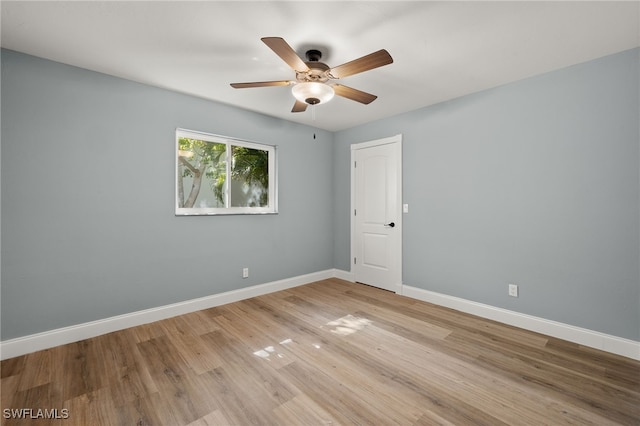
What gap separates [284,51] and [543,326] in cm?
339

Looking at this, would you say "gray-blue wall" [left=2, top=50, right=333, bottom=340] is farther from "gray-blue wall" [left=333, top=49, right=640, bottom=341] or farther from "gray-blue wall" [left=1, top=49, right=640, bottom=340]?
"gray-blue wall" [left=333, top=49, right=640, bottom=341]

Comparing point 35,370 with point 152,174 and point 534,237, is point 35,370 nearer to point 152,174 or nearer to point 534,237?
point 152,174

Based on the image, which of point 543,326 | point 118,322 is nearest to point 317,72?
point 118,322

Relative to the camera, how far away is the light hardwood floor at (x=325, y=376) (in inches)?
66.1

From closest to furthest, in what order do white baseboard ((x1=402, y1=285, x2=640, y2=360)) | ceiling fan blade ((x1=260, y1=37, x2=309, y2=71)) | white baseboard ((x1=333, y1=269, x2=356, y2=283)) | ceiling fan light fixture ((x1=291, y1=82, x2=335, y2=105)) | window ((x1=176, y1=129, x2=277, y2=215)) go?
1. ceiling fan blade ((x1=260, y1=37, x2=309, y2=71))
2. ceiling fan light fixture ((x1=291, y1=82, x2=335, y2=105))
3. white baseboard ((x1=402, y1=285, x2=640, y2=360))
4. window ((x1=176, y1=129, x2=277, y2=215))
5. white baseboard ((x1=333, y1=269, x2=356, y2=283))

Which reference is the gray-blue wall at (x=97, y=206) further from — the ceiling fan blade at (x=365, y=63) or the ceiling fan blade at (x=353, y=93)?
the ceiling fan blade at (x=365, y=63)

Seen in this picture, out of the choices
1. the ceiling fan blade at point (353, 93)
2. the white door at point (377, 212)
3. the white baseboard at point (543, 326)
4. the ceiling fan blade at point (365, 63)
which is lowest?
the white baseboard at point (543, 326)

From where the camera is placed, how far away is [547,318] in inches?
107

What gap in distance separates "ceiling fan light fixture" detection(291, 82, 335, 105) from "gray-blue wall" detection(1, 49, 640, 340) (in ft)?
5.50

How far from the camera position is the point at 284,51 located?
1.82 metres

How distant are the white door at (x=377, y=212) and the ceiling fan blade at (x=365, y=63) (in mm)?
2064

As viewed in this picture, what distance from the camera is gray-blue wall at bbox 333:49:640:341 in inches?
92.5

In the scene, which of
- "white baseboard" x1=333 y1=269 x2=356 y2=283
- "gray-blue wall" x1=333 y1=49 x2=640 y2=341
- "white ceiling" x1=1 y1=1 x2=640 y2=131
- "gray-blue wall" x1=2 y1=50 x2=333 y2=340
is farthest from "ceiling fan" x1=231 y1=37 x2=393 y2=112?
"white baseboard" x1=333 y1=269 x2=356 y2=283

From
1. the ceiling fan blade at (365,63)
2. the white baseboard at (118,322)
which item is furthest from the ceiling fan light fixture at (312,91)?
the white baseboard at (118,322)
